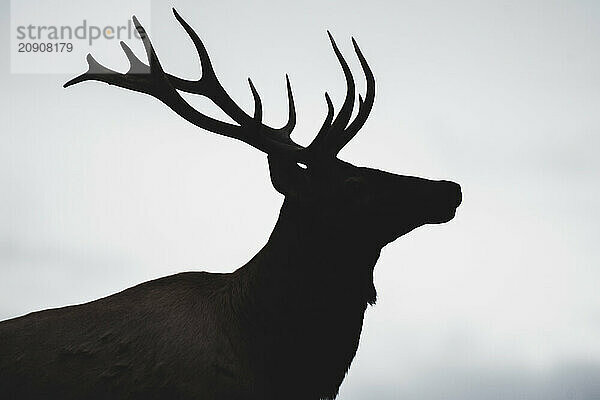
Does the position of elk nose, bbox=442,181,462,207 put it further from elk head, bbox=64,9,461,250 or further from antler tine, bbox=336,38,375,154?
antler tine, bbox=336,38,375,154

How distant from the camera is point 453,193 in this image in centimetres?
384

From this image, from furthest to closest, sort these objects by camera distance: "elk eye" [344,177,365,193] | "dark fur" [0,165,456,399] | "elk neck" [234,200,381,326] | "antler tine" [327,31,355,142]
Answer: "antler tine" [327,31,355,142] < "elk eye" [344,177,365,193] < "elk neck" [234,200,381,326] < "dark fur" [0,165,456,399]

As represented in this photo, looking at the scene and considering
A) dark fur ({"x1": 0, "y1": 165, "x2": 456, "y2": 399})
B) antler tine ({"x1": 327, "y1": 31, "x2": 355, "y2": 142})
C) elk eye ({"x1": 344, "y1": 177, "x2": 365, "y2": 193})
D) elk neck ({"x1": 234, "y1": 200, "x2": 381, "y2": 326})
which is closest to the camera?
dark fur ({"x1": 0, "y1": 165, "x2": 456, "y2": 399})

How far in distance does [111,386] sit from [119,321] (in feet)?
1.22

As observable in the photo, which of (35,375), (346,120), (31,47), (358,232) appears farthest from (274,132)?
(31,47)

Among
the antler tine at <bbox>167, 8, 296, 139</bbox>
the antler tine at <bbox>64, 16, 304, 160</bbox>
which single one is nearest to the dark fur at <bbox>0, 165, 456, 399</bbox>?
the antler tine at <bbox>64, 16, 304, 160</bbox>

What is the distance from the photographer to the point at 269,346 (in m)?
3.64

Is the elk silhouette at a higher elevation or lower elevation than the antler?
lower

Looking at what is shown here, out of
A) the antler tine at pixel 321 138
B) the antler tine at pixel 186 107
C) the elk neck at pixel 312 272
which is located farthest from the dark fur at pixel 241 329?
the antler tine at pixel 186 107

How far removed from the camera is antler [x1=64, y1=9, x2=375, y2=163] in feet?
12.8

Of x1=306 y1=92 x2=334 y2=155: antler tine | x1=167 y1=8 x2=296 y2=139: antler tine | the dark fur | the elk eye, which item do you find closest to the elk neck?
the dark fur

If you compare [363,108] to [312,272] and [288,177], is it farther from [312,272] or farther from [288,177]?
[312,272]

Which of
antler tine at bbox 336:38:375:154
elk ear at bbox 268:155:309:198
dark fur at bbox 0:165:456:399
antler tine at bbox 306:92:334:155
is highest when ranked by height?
antler tine at bbox 336:38:375:154

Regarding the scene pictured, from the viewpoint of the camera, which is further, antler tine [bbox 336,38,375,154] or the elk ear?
antler tine [bbox 336,38,375,154]
